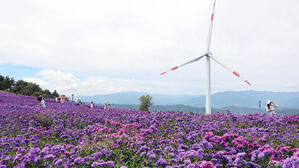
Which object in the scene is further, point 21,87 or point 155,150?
point 21,87

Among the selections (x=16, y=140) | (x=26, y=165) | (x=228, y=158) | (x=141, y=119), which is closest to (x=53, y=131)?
(x=16, y=140)

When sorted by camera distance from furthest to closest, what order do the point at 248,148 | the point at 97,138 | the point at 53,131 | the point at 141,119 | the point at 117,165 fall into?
1. the point at 141,119
2. the point at 53,131
3. the point at 97,138
4. the point at 248,148
5. the point at 117,165

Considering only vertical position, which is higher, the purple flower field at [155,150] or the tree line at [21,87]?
the tree line at [21,87]

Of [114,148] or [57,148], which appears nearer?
[57,148]

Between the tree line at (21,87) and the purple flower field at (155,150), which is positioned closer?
the purple flower field at (155,150)

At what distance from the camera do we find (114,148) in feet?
20.7

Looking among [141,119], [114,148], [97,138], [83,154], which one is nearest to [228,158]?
[114,148]

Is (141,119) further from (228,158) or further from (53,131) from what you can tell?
(228,158)

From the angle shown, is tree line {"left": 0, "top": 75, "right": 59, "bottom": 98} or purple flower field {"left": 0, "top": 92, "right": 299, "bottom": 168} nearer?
purple flower field {"left": 0, "top": 92, "right": 299, "bottom": 168}

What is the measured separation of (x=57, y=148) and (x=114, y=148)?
1.48m

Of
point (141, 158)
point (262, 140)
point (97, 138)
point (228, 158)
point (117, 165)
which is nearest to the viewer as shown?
point (228, 158)

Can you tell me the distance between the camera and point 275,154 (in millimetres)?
5438

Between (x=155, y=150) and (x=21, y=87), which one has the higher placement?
(x=21, y=87)

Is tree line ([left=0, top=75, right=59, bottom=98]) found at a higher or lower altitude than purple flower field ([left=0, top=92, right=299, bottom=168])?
higher
